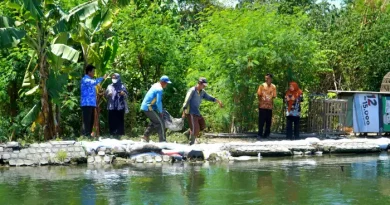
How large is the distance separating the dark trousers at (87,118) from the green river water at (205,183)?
248cm

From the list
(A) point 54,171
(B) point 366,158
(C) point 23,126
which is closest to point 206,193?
(A) point 54,171

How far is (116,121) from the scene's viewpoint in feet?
55.9

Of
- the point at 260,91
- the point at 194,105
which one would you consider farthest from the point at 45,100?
the point at 260,91

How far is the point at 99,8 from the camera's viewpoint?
1628 cm

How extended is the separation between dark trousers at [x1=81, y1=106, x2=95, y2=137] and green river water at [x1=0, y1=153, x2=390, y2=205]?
2.48 metres

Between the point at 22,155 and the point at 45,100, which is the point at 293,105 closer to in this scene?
the point at 45,100

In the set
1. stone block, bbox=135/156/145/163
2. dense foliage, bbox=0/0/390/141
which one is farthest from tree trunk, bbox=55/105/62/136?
stone block, bbox=135/156/145/163

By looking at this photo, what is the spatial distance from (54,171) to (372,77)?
13749 millimetres

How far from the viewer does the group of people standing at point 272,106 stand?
17.8 metres

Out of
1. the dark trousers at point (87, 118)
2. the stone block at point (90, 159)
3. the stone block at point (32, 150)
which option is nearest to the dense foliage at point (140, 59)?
the dark trousers at point (87, 118)

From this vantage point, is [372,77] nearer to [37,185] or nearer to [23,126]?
[23,126]

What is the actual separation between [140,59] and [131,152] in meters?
4.96

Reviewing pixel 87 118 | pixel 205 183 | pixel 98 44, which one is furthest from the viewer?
pixel 98 44

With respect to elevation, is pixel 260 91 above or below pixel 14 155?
above
